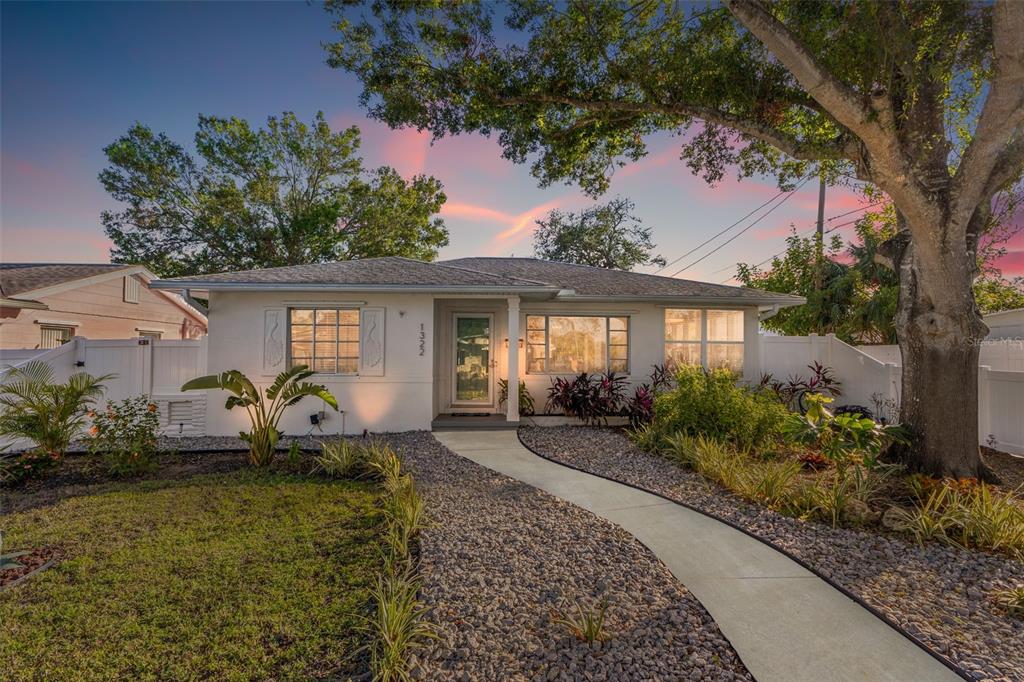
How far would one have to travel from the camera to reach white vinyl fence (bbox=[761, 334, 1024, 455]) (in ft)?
21.4

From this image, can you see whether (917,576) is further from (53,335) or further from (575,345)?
(53,335)

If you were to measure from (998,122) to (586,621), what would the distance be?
6485mm

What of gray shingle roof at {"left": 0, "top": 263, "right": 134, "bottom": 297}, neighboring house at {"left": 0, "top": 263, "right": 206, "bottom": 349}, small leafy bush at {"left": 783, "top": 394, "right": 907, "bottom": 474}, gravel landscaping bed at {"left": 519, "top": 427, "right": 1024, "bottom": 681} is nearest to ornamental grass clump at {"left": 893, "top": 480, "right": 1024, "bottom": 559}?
gravel landscaping bed at {"left": 519, "top": 427, "right": 1024, "bottom": 681}

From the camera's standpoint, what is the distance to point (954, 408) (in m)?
5.16

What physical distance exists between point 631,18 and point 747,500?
7.03m

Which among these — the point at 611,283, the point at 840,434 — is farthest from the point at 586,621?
the point at 611,283

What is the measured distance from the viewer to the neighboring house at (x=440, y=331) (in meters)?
8.08

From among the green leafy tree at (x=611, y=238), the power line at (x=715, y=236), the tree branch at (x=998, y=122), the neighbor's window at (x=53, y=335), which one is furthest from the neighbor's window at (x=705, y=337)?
the green leafy tree at (x=611, y=238)

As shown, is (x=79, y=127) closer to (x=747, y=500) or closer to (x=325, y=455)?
(x=325, y=455)

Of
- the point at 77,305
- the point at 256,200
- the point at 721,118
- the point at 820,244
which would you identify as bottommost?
the point at 77,305

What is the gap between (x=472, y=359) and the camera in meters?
10.0

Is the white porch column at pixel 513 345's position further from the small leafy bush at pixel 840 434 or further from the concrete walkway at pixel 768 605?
the small leafy bush at pixel 840 434

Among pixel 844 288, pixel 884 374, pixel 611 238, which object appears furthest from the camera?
pixel 611 238

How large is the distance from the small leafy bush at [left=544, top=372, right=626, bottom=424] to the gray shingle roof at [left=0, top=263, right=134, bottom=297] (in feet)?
42.7
